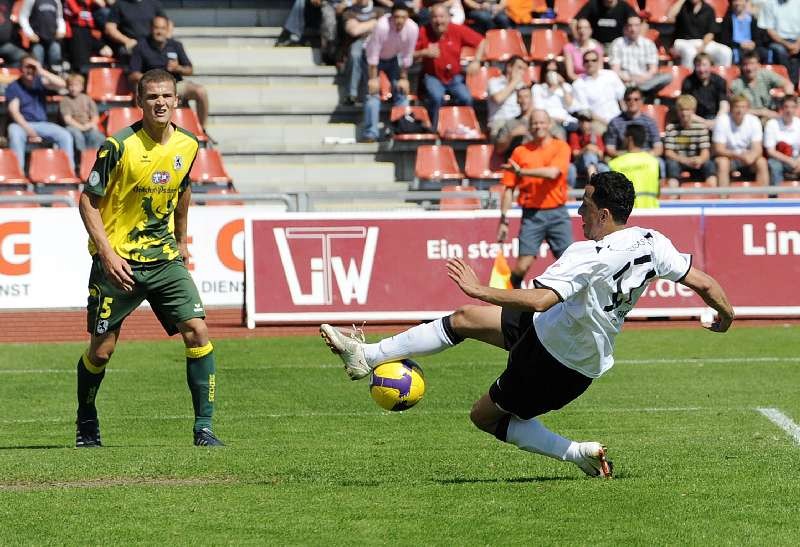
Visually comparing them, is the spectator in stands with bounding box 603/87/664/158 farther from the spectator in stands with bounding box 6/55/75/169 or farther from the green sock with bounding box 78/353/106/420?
the green sock with bounding box 78/353/106/420

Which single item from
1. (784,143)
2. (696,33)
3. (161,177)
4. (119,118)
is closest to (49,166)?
A: (119,118)

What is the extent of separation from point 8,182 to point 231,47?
19.5 feet

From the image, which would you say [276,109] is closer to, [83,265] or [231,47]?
[231,47]

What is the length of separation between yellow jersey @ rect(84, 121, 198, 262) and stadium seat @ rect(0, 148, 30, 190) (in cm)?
1115

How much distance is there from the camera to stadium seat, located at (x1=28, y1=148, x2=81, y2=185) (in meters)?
19.5

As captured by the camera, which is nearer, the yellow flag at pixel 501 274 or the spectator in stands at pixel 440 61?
the yellow flag at pixel 501 274

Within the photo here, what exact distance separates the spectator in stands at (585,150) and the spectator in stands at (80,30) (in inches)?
298

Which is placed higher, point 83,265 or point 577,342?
point 577,342

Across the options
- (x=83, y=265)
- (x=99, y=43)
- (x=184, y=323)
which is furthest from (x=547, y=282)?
(x=99, y=43)

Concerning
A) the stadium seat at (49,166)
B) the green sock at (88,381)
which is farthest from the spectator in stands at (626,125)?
the green sock at (88,381)

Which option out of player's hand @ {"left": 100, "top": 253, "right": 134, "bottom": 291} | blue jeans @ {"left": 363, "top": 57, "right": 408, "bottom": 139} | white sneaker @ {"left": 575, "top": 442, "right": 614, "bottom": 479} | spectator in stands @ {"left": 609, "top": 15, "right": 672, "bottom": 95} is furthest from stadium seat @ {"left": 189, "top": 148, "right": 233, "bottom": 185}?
white sneaker @ {"left": 575, "top": 442, "right": 614, "bottom": 479}

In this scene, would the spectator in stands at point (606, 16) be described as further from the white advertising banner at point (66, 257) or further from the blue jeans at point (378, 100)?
the white advertising banner at point (66, 257)

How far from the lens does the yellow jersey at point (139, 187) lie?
854cm

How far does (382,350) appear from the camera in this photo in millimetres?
7766
